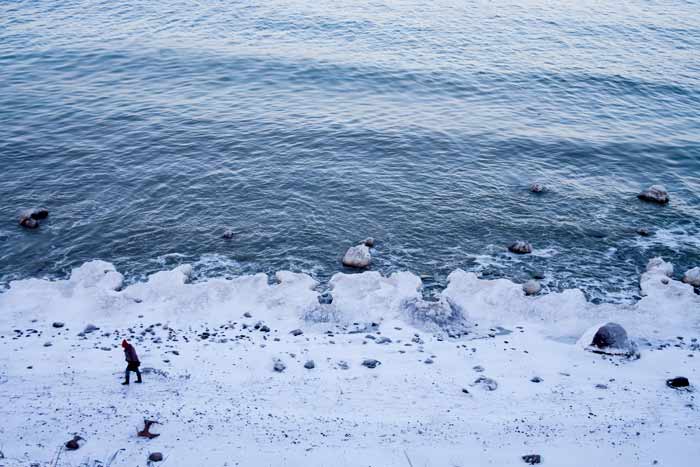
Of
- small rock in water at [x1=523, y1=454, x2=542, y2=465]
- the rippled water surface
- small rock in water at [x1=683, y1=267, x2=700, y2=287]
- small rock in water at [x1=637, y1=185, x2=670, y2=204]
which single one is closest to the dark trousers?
the rippled water surface

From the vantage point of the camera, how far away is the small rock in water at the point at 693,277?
3092 centimetres

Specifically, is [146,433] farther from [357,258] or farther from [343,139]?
[343,139]

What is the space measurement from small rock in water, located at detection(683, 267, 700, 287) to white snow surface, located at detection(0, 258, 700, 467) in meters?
0.65

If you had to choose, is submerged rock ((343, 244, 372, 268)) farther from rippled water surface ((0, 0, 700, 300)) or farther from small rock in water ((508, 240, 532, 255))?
small rock in water ((508, 240, 532, 255))

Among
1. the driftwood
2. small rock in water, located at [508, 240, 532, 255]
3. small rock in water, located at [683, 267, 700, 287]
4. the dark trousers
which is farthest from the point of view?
small rock in water, located at [508, 240, 532, 255]

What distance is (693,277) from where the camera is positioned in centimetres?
3105

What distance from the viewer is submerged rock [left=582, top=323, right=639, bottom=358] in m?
25.3

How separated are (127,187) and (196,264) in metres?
11.5

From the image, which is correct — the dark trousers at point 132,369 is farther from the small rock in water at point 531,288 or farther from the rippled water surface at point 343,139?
the small rock in water at point 531,288

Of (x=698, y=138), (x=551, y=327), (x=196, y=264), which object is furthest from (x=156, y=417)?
(x=698, y=138)

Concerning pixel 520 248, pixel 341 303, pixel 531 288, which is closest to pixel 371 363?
pixel 341 303

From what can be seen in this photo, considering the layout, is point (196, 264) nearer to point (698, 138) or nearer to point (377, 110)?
point (377, 110)

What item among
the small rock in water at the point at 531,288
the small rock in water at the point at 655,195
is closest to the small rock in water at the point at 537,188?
the small rock in water at the point at 655,195

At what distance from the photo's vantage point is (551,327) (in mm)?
27750
